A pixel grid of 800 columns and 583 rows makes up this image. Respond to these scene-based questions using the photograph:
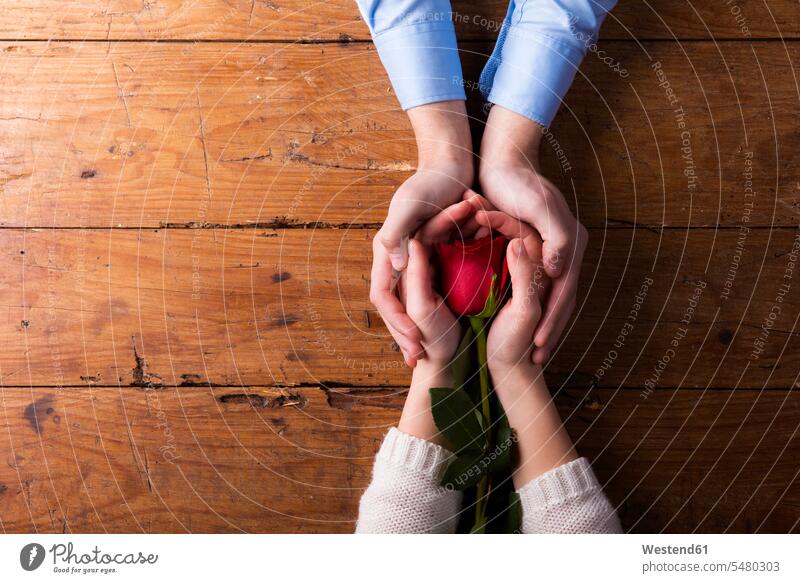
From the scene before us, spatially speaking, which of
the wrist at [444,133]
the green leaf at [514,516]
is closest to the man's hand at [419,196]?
the wrist at [444,133]

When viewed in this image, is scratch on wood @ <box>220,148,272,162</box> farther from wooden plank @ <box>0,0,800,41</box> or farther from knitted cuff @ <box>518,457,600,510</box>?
knitted cuff @ <box>518,457,600,510</box>

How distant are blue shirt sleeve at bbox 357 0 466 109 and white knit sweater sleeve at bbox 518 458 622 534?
0.26m

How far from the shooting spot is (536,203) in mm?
389

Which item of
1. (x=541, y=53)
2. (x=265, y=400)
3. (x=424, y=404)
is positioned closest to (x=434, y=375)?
(x=424, y=404)

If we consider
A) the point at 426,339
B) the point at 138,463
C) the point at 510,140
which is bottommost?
the point at 138,463

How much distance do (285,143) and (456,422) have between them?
0.23m

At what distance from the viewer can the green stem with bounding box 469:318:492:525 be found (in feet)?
1.23

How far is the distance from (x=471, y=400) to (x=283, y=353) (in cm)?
14

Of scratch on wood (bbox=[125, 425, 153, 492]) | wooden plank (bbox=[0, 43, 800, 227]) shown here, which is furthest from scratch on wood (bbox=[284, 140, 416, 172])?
scratch on wood (bbox=[125, 425, 153, 492])

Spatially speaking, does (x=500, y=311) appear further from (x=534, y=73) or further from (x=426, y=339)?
(x=534, y=73)

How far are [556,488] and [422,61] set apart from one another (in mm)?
290
